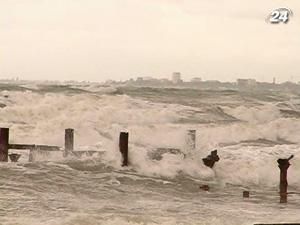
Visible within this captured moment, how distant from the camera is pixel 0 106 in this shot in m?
28.3

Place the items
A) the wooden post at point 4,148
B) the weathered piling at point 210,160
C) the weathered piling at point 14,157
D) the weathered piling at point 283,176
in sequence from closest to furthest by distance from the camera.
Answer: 1. the weathered piling at point 283,176
2. the weathered piling at point 210,160
3. the wooden post at point 4,148
4. the weathered piling at point 14,157

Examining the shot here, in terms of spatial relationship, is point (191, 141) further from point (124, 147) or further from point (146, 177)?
point (146, 177)

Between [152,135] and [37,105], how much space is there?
9692 millimetres

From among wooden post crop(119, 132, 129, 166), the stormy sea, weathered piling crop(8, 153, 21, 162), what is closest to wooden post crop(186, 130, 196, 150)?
the stormy sea

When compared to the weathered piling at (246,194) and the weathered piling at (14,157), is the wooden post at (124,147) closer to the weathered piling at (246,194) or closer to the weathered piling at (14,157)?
the weathered piling at (14,157)

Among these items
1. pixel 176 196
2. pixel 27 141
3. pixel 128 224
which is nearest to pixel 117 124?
pixel 27 141

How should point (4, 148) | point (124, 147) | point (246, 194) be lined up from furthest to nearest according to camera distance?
point (124, 147), point (4, 148), point (246, 194)

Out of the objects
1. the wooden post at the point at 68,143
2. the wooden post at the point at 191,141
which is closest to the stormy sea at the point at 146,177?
the wooden post at the point at 191,141

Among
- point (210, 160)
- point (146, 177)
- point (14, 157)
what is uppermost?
point (210, 160)

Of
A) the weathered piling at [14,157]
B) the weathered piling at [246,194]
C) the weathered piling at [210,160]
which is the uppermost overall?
the weathered piling at [210,160]

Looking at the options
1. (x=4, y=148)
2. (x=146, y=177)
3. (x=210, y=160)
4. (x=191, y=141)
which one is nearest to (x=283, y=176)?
(x=210, y=160)

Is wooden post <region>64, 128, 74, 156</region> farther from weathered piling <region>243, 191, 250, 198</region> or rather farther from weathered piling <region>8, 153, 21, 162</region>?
weathered piling <region>243, 191, 250, 198</region>

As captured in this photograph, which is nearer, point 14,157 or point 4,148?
point 4,148

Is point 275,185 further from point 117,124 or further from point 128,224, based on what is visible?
point 117,124
